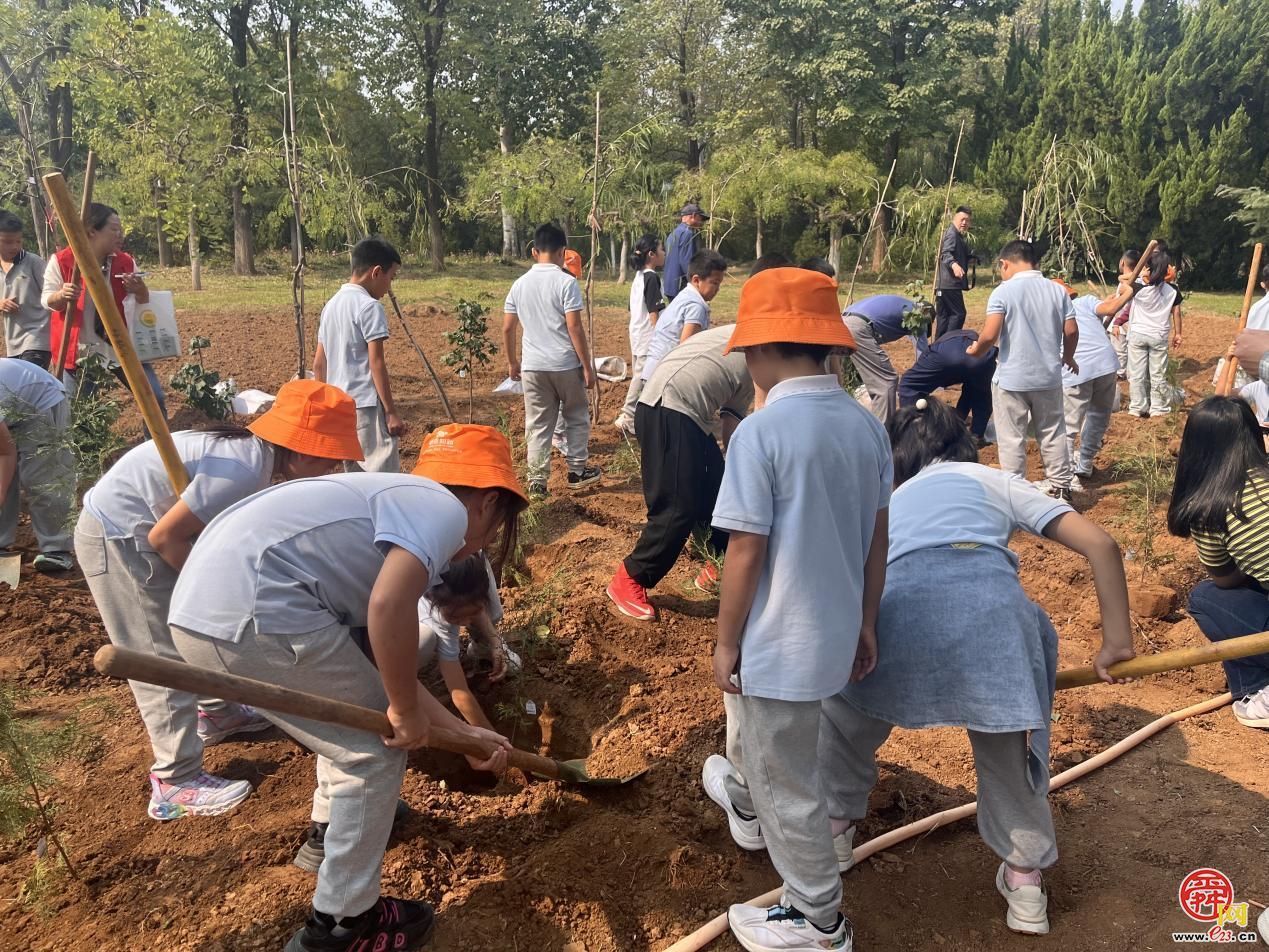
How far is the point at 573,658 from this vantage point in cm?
391

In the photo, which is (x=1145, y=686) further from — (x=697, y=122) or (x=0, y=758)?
(x=697, y=122)

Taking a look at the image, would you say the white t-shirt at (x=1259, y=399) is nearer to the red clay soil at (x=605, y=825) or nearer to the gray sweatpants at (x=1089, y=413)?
the red clay soil at (x=605, y=825)

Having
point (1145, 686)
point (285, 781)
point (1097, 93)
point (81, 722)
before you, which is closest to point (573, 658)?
point (285, 781)

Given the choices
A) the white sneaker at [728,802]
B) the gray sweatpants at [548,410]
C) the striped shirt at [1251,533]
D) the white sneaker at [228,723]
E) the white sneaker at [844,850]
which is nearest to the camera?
the white sneaker at [844,850]

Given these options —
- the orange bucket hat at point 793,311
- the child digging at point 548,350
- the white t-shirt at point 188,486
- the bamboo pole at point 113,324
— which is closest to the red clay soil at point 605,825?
the orange bucket hat at point 793,311

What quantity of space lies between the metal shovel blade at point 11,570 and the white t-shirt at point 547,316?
304 centimetres

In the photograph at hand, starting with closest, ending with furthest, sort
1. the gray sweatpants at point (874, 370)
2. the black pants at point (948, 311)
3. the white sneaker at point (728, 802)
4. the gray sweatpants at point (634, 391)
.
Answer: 1. the white sneaker at point (728, 802)
2. the gray sweatpants at point (874, 370)
3. the gray sweatpants at point (634, 391)
4. the black pants at point (948, 311)

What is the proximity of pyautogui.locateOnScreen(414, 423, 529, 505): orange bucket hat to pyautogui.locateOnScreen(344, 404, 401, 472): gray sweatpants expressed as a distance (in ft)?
9.09

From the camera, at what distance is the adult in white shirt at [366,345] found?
4602 mm

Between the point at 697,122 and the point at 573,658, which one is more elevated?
the point at 697,122

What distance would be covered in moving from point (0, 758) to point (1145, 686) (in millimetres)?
4341

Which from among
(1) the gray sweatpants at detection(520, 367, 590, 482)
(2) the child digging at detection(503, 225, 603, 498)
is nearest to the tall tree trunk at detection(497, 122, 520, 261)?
(2) the child digging at detection(503, 225, 603, 498)

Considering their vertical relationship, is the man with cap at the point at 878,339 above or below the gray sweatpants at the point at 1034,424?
above

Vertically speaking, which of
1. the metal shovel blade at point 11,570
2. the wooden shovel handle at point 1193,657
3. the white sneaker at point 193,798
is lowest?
the white sneaker at point 193,798
